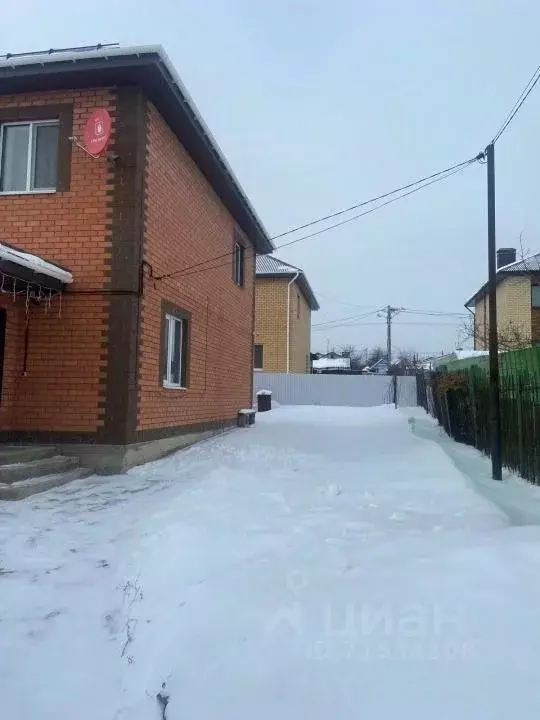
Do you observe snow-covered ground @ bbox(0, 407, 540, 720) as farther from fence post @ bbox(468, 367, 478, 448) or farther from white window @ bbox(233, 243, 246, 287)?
white window @ bbox(233, 243, 246, 287)

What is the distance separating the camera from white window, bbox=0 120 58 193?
914cm

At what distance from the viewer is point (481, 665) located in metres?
2.90

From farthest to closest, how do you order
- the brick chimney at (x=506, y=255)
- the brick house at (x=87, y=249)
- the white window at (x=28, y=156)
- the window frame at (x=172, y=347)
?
the brick chimney at (x=506, y=255), the window frame at (x=172, y=347), the white window at (x=28, y=156), the brick house at (x=87, y=249)

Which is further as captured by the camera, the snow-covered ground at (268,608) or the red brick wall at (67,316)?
the red brick wall at (67,316)

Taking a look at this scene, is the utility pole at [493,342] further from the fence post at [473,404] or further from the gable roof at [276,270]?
the gable roof at [276,270]

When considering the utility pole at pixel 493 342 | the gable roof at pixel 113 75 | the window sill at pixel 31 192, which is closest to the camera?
the utility pole at pixel 493 342

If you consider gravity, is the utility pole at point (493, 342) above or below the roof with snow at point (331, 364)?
below

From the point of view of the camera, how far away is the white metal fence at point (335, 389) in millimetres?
28359

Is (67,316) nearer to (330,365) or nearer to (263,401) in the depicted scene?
(263,401)

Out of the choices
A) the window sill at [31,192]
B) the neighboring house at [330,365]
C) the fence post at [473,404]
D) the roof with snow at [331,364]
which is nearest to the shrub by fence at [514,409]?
the fence post at [473,404]

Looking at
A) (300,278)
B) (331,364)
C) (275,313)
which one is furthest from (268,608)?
(331,364)

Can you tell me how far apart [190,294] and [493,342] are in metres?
5.56

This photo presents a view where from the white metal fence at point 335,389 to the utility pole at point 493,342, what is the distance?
19.7 meters

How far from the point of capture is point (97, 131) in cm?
880
